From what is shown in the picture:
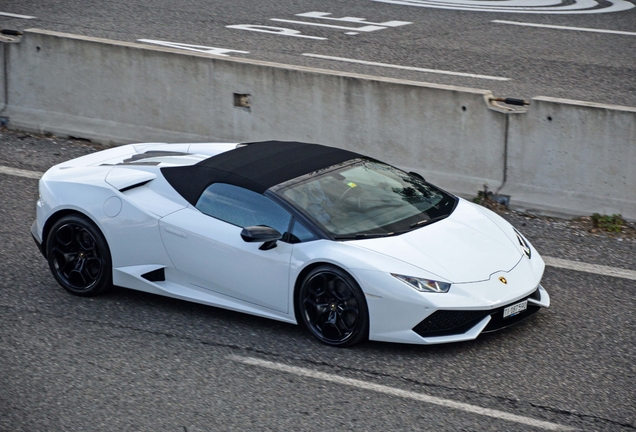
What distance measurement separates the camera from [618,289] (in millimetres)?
7500

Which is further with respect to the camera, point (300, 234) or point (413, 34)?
point (413, 34)

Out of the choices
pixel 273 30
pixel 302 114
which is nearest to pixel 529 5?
pixel 273 30

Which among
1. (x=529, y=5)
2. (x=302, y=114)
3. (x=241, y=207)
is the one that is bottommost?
→ (x=241, y=207)

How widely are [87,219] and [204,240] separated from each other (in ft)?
3.84

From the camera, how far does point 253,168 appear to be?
6969mm

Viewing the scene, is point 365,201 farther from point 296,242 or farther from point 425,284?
point 425,284

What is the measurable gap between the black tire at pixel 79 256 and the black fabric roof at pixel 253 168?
0.78 meters

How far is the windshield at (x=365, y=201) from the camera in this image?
21.4 ft

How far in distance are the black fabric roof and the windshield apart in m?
0.15

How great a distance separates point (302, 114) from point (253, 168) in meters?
3.40

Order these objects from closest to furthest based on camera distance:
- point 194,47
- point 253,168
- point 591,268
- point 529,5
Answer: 1. point 253,168
2. point 591,268
3. point 194,47
4. point 529,5

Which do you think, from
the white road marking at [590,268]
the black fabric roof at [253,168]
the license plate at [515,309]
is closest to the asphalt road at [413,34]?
the white road marking at [590,268]

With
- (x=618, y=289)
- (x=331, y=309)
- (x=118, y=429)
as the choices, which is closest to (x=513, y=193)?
(x=618, y=289)

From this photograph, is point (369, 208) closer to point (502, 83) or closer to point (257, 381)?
point (257, 381)
